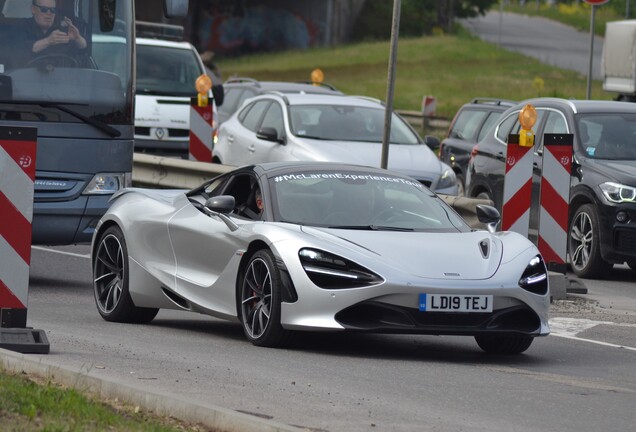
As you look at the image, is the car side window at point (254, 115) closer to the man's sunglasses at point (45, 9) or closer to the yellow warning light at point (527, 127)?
the yellow warning light at point (527, 127)

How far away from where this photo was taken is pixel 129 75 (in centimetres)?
1416

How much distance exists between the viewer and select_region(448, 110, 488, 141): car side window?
78.8 ft

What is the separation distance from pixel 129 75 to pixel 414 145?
662 cm

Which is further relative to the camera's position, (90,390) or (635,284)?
(635,284)

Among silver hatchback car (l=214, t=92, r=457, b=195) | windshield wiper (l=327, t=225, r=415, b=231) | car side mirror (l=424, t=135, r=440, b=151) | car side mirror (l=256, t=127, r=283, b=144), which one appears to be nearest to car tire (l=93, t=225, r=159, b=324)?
windshield wiper (l=327, t=225, r=415, b=231)

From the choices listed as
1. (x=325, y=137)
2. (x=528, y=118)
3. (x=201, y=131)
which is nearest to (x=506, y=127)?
(x=325, y=137)

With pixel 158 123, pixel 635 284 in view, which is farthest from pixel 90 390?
pixel 158 123

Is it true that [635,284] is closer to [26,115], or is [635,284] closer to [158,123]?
[26,115]

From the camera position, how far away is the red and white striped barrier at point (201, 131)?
20.6m

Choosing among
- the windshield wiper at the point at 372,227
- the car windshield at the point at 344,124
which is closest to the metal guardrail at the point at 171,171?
the car windshield at the point at 344,124

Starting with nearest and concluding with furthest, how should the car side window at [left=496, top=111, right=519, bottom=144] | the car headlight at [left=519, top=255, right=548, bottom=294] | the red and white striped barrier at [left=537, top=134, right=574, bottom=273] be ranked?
the car headlight at [left=519, top=255, right=548, bottom=294]
the red and white striped barrier at [left=537, top=134, right=574, bottom=273]
the car side window at [left=496, top=111, right=519, bottom=144]

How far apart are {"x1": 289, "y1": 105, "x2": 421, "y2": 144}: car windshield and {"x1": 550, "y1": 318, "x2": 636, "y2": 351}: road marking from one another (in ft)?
26.5

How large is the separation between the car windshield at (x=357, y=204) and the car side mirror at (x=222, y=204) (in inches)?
11.6

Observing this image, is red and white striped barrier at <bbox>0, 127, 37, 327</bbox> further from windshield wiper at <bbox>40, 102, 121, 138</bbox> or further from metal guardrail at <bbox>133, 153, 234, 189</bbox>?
metal guardrail at <bbox>133, 153, 234, 189</bbox>
